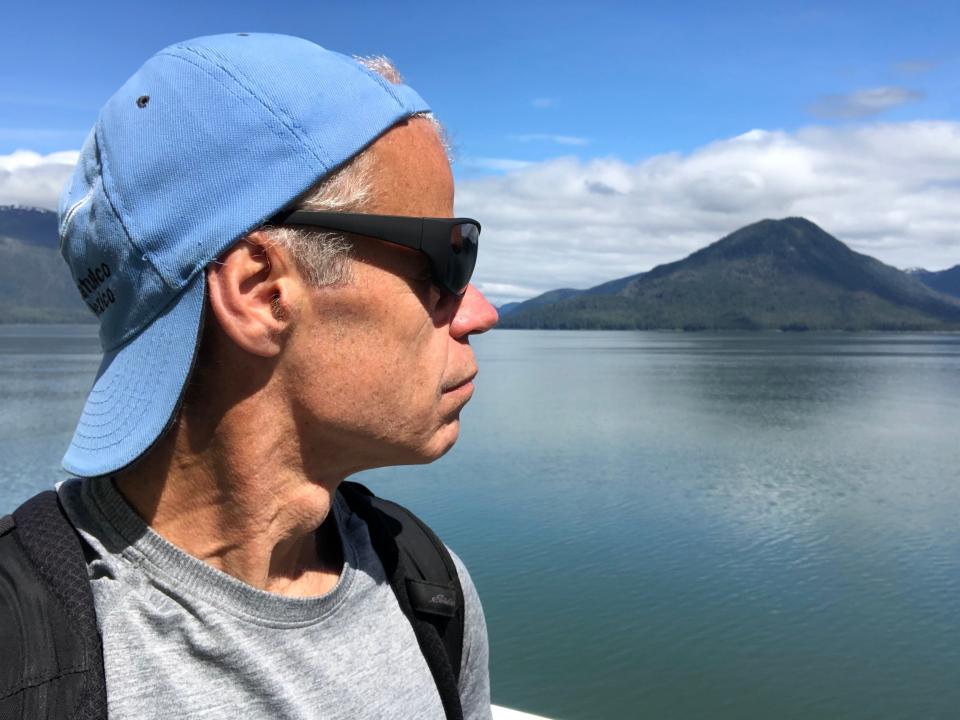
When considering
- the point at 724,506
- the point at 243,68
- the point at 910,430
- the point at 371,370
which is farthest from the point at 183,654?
the point at 910,430

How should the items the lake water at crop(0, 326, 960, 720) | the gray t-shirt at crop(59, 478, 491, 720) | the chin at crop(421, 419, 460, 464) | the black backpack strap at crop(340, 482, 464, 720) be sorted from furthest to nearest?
1. the lake water at crop(0, 326, 960, 720)
2. the black backpack strap at crop(340, 482, 464, 720)
3. the chin at crop(421, 419, 460, 464)
4. the gray t-shirt at crop(59, 478, 491, 720)

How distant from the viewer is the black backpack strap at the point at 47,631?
108 centimetres

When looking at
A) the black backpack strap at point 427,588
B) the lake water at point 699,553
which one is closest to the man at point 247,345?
the black backpack strap at point 427,588

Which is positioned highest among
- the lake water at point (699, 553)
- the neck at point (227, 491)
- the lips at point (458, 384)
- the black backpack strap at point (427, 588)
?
the lips at point (458, 384)

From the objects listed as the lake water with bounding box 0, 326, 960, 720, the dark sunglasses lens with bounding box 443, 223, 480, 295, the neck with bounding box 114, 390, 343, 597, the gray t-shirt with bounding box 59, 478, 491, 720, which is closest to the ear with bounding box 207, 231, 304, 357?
the neck with bounding box 114, 390, 343, 597

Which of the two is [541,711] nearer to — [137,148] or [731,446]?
[137,148]

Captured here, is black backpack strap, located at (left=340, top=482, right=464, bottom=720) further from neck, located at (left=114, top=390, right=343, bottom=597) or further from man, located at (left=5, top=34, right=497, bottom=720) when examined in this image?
neck, located at (left=114, top=390, right=343, bottom=597)

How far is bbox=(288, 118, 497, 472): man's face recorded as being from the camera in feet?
4.54

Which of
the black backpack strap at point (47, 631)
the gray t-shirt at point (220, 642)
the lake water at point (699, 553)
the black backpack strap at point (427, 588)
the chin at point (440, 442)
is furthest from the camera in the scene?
the lake water at point (699, 553)

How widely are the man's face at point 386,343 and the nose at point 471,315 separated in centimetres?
3

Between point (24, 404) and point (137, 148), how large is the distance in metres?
48.2

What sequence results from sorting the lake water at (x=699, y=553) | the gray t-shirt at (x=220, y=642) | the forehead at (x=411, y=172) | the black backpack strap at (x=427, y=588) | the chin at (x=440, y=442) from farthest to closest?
the lake water at (x=699, y=553) < the black backpack strap at (x=427, y=588) < the chin at (x=440, y=442) < the forehead at (x=411, y=172) < the gray t-shirt at (x=220, y=642)

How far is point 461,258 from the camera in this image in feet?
4.85

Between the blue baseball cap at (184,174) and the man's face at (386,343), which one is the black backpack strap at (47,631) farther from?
the man's face at (386,343)
